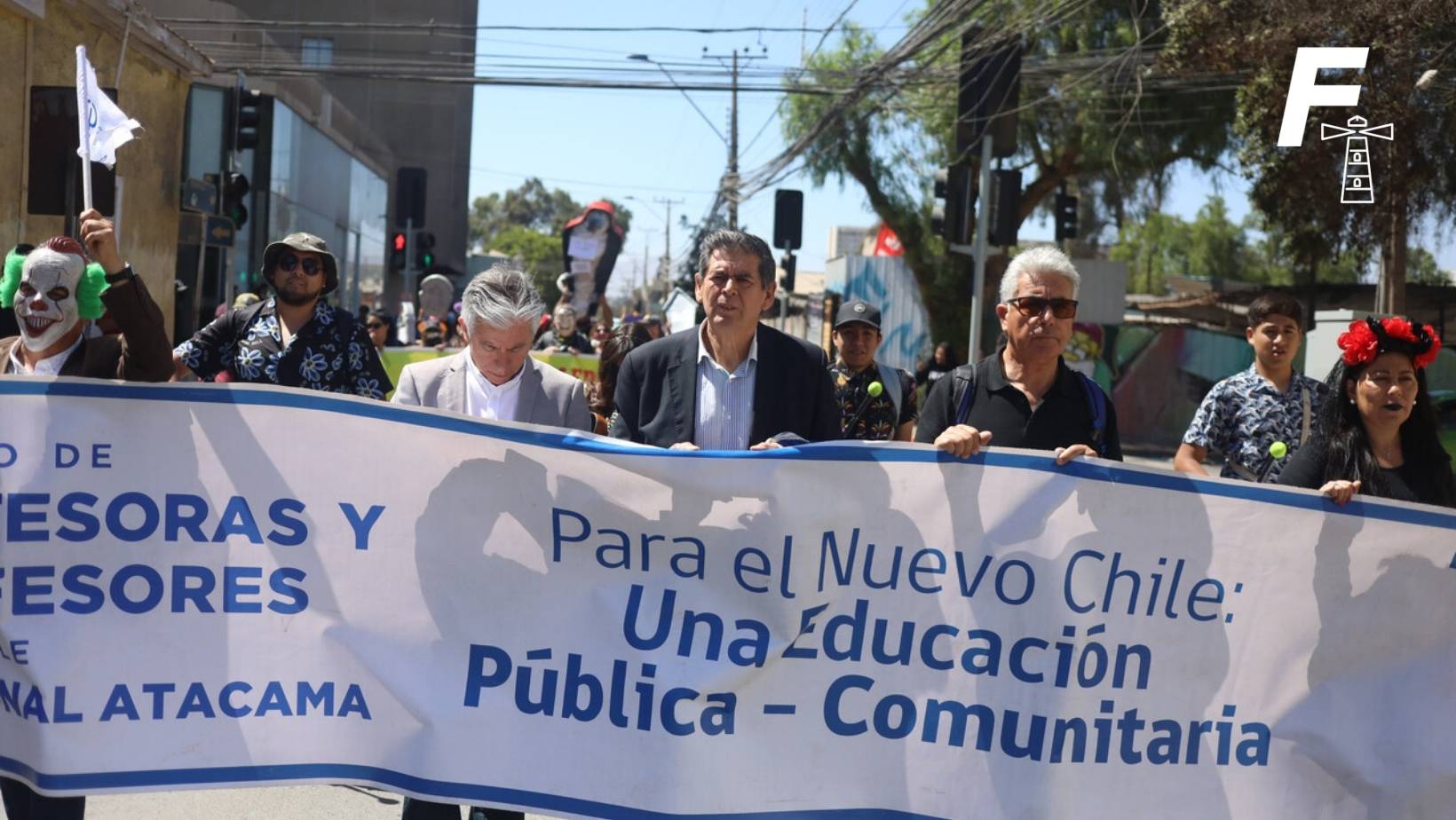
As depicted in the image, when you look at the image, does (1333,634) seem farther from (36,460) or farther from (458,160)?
(458,160)

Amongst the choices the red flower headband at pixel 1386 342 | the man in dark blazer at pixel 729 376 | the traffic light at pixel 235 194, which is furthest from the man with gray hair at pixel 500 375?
the traffic light at pixel 235 194

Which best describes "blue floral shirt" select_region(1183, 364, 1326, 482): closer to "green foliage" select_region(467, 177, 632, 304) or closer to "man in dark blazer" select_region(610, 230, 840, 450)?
"man in dark blazer" select_region(610, 230, 840, 450)

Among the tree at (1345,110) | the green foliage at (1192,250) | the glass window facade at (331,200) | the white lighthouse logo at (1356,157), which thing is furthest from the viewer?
the green foliage at (1192,250)

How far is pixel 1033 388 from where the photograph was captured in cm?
427

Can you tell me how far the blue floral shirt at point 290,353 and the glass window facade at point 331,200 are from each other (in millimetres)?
18106

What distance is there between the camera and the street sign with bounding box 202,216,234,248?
49.8 ft

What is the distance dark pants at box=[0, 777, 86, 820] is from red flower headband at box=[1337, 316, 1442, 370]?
3.80 m

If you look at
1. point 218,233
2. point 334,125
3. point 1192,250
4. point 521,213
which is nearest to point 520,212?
point 521,213

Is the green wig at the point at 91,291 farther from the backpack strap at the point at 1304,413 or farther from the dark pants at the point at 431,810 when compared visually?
the backpack strap at the point at 1304,413

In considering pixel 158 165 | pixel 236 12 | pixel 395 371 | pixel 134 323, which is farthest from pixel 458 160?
pixel 134 323

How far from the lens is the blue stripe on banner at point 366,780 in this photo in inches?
151

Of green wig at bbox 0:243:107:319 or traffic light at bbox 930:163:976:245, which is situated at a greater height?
traffic light at bbox 930:163:976:245

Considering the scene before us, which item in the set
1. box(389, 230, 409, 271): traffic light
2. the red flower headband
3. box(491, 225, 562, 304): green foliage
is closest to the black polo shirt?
the red flower headband

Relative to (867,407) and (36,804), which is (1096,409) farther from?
(36,804)
